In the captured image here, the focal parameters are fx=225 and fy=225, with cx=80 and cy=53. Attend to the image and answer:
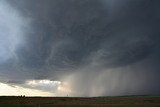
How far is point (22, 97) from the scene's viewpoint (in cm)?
13475

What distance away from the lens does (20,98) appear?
13150cm

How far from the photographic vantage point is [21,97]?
13425cm

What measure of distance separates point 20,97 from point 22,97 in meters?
1.16

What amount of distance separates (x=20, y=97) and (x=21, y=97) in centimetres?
71

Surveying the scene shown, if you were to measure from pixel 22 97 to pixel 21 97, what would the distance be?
0.69 meters

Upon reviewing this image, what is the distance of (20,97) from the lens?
441 ft

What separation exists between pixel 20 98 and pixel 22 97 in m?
3.27
